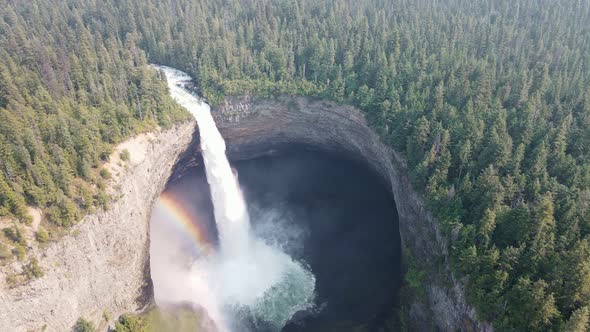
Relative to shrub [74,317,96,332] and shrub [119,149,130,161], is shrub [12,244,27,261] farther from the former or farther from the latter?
shrub [119,149,130,161]

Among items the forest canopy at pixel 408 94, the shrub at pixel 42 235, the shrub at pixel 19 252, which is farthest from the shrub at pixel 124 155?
the shrub at pixel 19 252

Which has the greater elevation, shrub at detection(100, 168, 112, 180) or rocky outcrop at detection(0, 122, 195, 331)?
shrub at detection(100, 168, 112, 180)

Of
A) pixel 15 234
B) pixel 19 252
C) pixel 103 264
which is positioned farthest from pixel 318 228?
pixel 15 234

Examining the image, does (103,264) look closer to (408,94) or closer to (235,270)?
(235,270)

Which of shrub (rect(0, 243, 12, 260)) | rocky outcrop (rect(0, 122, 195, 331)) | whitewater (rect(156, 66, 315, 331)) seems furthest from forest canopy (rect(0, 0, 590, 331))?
whitewater (rect(156, 66, 315, 331))

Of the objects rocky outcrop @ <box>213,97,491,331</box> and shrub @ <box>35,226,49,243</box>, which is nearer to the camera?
shrub @ <box>35,226,49,243</box>

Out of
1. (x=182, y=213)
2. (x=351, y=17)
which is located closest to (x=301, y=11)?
(x=351, y=17)

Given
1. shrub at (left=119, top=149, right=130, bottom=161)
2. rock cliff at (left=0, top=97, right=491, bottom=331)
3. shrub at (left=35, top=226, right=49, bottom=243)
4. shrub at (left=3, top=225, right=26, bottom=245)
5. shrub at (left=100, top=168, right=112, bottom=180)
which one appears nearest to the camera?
shrub at (left=3, top=225, right=26, bottom=245)
